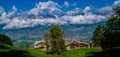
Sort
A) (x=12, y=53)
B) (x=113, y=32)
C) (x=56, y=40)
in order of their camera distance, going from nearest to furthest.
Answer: (x=12, y=53) < (x=113, y=32) < (x=56, y=40)

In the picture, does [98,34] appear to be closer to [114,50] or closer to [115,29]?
[114,50]

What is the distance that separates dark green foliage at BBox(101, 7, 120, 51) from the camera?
80688mm

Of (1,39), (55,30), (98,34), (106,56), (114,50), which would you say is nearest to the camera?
(106,56)

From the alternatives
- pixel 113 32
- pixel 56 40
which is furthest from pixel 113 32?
pixel 56 40

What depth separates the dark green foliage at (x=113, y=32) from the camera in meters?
80.7

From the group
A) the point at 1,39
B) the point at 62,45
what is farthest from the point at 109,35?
the point at 1,39

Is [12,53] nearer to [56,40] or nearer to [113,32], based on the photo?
[113,32]

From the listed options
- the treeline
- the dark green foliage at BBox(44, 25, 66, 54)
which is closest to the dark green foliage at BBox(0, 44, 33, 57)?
the treeline

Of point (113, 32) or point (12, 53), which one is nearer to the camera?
point (12, 53)

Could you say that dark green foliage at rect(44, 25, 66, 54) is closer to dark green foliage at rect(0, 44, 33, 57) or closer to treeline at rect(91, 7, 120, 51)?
treeline at rect(91, 7, 120, 51)

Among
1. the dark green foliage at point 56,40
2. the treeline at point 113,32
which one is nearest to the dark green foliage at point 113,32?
the treeline at point 113,32

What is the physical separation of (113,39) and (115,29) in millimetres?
2927

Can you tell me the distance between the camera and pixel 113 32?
8169 centimetres

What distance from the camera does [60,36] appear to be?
112188mm
